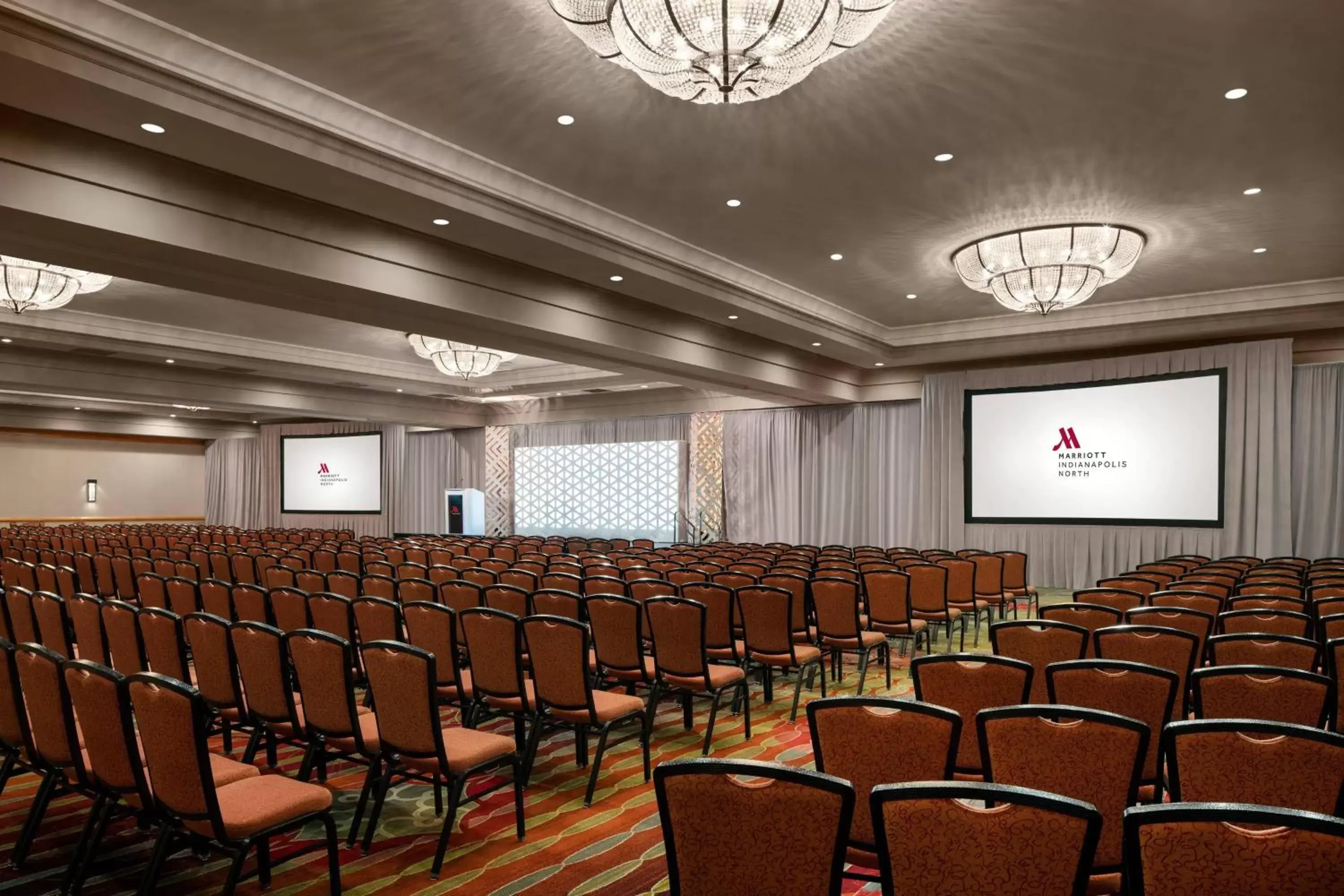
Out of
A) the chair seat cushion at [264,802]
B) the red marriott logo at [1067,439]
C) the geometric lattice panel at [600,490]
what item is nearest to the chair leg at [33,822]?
the chair seat cushion at [264,802]

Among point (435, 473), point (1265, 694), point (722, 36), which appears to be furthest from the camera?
point (435, 473)

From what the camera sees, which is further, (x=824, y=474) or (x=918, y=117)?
(x=824, y=474)

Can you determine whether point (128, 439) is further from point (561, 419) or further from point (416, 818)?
point (416, 818)

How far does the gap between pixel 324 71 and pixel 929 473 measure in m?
12.2

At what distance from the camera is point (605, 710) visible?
455cm

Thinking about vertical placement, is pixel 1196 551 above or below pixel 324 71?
below

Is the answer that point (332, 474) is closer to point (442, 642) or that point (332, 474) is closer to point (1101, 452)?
point (1101, 452)

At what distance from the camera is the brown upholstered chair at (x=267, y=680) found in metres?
4.02

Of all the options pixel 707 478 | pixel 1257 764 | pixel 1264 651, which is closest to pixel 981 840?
pixel 1257 764

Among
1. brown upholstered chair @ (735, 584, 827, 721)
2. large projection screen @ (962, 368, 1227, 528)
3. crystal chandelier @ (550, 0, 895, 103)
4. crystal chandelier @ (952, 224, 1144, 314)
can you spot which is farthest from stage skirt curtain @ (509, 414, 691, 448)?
crystal chandelier @ (550, 0, 895, 103)

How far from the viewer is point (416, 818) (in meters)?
4.08

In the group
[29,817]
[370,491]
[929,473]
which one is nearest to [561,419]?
[370,491]

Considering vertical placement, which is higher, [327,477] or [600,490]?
[327,477]

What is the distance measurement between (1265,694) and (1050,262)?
5966mm
